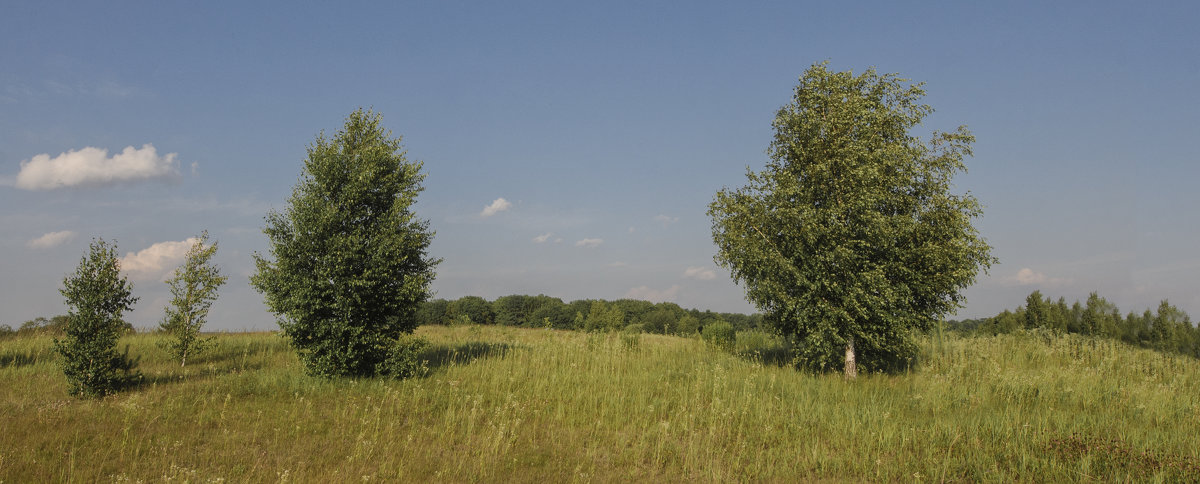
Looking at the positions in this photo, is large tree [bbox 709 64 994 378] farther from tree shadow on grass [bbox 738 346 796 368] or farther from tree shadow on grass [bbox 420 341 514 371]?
tree shadow on grass [bbox 420 341 514 371]

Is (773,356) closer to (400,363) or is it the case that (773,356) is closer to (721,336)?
(721,336)

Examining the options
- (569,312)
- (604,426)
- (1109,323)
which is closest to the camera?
(604,426)

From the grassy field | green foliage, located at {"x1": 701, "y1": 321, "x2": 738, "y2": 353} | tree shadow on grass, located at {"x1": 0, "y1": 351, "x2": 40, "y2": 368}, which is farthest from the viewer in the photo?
green foliage, located at {"x1": 701, "y1": 321, "x2": 738, "y2": 353}

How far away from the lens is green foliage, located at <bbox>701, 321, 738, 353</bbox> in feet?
82.0

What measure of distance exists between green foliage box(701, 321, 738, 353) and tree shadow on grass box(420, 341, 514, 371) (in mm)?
9285

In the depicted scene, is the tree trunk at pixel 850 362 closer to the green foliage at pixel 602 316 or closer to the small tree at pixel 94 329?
the small tree at pixel 94 329

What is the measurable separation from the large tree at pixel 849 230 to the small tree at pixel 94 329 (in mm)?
18787

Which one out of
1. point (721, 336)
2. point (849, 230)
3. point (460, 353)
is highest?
point (849, 230)

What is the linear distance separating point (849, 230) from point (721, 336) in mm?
9712

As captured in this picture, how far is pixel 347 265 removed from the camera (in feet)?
53.2

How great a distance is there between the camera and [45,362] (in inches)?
832

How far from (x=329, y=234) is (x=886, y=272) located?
1741 centimetres

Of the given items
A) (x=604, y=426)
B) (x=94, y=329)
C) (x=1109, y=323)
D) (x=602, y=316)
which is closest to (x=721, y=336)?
(x=604, y=426)

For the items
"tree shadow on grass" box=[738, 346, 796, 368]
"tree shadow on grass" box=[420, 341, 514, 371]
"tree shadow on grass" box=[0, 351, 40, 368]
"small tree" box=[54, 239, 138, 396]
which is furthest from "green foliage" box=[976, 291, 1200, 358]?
"tree shadow on grass" box=[0, 351, 40, 368]
